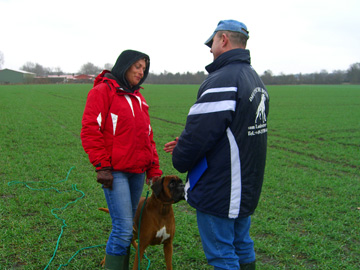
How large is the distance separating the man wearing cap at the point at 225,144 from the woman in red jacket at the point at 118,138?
24.2 inches

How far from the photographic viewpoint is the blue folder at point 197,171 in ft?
7.73

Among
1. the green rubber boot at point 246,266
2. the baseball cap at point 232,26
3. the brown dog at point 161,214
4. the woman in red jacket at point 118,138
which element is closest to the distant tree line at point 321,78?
the brown dog at point 161,214

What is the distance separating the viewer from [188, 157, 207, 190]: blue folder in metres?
2.36

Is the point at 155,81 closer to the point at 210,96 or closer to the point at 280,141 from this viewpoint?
the point at 280,141

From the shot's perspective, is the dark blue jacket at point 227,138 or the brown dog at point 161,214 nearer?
the dark blue jacket at point 227,138

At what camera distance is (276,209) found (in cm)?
506

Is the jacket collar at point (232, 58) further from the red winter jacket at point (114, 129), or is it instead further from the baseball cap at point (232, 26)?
the red winter jacket at point (114, 129)

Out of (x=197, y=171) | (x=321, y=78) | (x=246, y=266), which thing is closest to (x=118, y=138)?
(x=197, y=171)

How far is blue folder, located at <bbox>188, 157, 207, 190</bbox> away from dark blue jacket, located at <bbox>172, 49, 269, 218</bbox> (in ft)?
0.08

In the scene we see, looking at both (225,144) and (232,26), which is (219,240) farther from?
(232,26)

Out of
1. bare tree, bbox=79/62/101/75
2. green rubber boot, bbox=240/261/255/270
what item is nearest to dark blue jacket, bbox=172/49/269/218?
green rubber boot, bbox=240/261/255/270

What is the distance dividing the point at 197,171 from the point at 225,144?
306mm

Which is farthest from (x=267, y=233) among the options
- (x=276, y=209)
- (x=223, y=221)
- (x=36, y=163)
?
(x=36, y=163)

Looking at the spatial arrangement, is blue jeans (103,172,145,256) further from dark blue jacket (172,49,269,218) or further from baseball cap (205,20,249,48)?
baseball cap (205,20,249,48)
